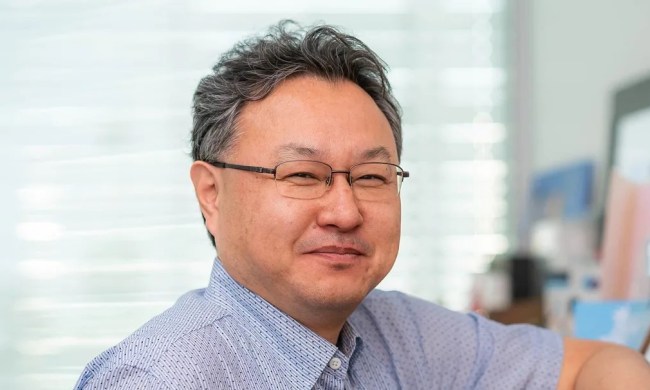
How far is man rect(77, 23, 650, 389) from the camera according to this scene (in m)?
1.06

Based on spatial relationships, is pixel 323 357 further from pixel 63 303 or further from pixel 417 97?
pixel 417 97

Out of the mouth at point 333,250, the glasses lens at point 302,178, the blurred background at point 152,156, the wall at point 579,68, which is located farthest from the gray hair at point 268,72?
the blurred background at point 152,156

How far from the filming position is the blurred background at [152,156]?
277cm

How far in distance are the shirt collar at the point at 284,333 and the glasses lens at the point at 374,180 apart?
21 centimetres

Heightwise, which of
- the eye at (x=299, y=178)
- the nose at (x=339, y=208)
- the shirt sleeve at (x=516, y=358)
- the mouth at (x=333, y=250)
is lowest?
the shirt sleeve at (x=516, y=358)

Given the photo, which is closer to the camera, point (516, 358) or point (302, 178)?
point (302, 178)

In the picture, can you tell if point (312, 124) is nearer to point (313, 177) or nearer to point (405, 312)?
point (313, 177)

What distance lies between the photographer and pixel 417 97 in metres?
3.16

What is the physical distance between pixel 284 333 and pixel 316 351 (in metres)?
0.05

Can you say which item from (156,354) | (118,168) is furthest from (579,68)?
(156,354)

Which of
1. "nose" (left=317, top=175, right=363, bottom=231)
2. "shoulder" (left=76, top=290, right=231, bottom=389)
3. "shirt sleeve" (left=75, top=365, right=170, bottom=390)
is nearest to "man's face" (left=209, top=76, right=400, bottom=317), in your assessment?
"nose" (left=317, top=175, right=363, bottom=231)

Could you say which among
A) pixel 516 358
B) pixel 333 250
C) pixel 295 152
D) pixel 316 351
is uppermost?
pixel 295 152

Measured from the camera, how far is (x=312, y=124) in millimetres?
1098

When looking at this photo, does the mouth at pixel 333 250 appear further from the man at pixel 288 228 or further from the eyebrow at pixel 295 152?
the eyebrow at pixel 295 152
